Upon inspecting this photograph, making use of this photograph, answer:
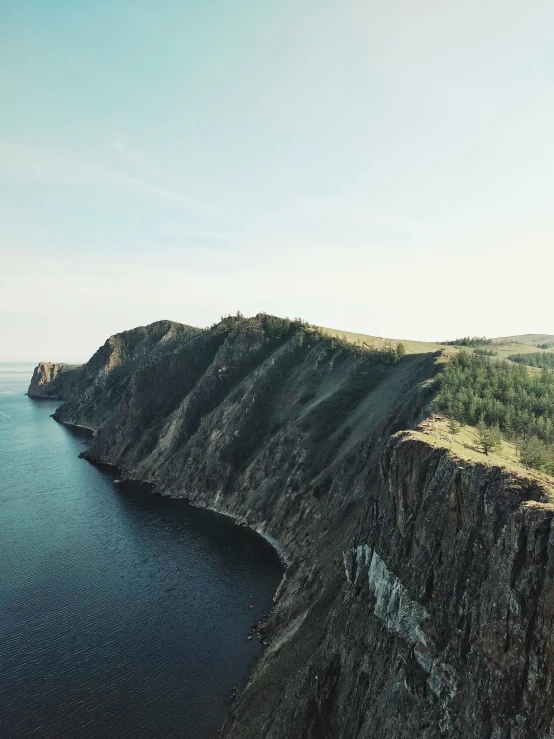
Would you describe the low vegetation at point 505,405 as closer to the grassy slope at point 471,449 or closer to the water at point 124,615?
the grassy slope at point 471,449

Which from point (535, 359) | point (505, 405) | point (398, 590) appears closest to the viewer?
point (398, 590)

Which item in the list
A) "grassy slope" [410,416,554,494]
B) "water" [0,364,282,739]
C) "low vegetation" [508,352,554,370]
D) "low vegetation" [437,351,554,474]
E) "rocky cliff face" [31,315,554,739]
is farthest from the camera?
"low vegetation" [508,352,554,370]

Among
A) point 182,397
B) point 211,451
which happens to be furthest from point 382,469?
point 182,397

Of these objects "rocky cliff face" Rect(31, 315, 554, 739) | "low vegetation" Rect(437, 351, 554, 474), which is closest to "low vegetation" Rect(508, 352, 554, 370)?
"rocky cliff face" Rect(31, 315, 554, 739)

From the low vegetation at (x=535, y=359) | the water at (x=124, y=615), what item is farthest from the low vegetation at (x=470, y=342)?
the water at (x=124, y=615)

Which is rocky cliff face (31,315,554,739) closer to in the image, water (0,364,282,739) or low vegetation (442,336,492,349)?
water (0,364,282,739)

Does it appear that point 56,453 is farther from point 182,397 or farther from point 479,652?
point 479,652

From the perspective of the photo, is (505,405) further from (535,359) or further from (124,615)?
(124,615)

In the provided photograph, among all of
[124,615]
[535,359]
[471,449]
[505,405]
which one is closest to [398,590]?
[471,449]
